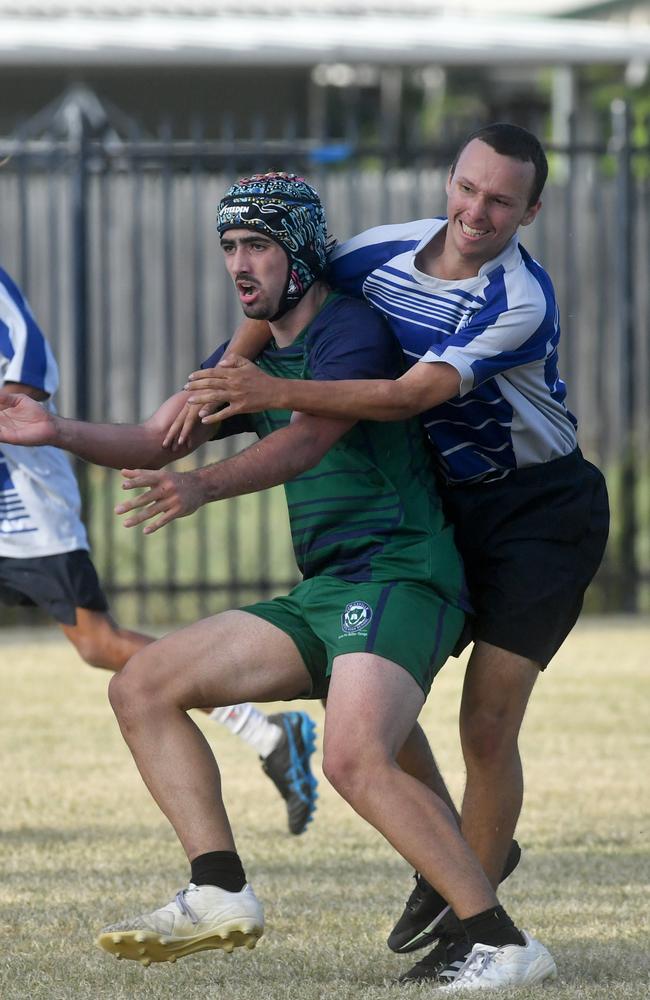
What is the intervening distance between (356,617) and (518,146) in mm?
1130

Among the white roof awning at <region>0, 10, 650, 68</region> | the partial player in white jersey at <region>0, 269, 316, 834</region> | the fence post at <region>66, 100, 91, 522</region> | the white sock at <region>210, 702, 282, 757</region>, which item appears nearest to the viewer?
the partial player in white jersey at <region>0, 269, 316, 834</region>

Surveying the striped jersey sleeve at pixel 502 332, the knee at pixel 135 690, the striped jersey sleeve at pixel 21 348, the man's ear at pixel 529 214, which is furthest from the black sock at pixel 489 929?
the striped jersey sleeve at pixel 21 348

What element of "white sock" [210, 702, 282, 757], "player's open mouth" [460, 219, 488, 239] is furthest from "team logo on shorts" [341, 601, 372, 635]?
"white sock" [210, 702, 282, 757]

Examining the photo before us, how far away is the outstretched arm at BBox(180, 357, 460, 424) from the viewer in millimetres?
3576

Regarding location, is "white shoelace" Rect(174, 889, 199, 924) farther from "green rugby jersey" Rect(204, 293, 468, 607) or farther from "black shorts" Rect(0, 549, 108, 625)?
"black shorts" Rect(0, 549, 108, 625)

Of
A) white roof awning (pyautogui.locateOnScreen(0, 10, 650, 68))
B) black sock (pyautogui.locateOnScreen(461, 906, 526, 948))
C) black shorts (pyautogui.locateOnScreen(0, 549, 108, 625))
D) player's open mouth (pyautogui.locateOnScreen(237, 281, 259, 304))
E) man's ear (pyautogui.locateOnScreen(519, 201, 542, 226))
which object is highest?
white roof awning (pyautogui.locateOnScreen(0, 10, 650, 68))

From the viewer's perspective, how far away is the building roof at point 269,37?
55.8 feet

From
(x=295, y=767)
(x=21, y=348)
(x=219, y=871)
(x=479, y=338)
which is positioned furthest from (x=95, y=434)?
(x=295, y=767)

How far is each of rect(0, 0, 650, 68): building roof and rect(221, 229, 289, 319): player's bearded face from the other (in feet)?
44.6

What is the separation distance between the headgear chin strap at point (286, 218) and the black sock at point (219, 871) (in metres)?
1.22

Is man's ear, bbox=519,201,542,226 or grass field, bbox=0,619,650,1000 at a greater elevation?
man's ear, bbox=519,201,542,226

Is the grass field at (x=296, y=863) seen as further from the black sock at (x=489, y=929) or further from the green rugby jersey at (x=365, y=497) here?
the green rugby jersey at (x=365, y=497)

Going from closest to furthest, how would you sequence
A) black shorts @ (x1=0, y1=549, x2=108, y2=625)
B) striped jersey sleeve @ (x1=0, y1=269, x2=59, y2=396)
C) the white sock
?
1. striped jersey sleeve @ (x1=0, y1=269, x2=59, y2=396)
2. the white sock
3. black shorts @ (x1=0, y1=549, x2=108, y2=625)

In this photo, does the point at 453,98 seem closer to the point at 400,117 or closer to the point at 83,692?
the point at 400,117
